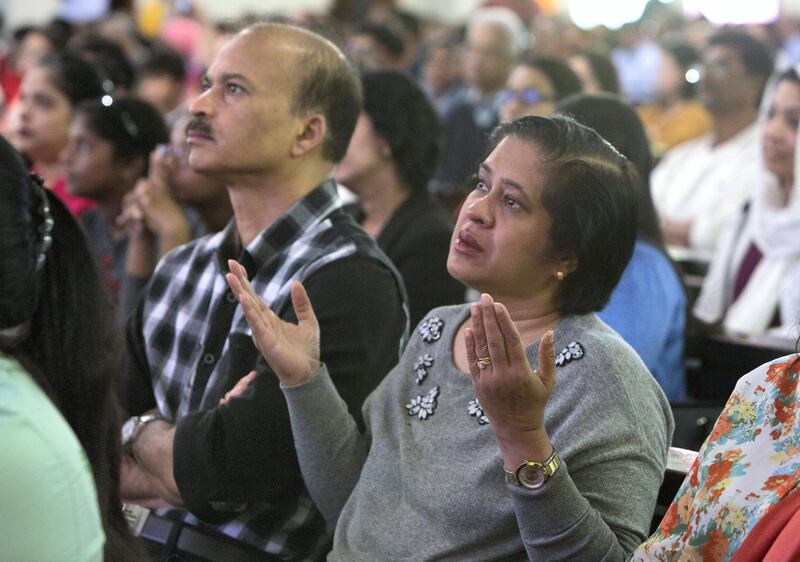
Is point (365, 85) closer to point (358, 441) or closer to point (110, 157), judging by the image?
point (110, 157)

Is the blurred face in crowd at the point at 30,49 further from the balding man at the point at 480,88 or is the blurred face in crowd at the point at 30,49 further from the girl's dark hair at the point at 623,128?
the girl's dark hair at the point at 623,128

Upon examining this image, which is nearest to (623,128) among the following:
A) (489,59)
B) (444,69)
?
(489,59)

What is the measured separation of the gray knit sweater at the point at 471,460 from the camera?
1651 mm

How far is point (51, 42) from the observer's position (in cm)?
803

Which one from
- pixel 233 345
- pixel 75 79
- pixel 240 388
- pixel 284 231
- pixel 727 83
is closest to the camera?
pixel 240 388

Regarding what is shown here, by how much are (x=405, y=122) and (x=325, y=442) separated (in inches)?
69.4

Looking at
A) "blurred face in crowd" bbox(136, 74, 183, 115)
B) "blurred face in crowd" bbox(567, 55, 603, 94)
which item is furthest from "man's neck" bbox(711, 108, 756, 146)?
"blurred face in crowd" bbox(136, 74, 183, 115)

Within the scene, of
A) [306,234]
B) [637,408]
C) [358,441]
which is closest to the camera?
[637,408]

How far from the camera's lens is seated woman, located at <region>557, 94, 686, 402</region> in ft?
9.12

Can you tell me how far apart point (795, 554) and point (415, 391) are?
0.74 metres

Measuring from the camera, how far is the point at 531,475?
5.24ft

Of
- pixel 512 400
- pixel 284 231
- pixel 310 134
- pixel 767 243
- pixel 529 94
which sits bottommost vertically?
pixel 767 243

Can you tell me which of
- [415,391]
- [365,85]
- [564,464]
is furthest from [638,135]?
[564,464]

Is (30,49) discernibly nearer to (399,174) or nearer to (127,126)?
(127,126)
